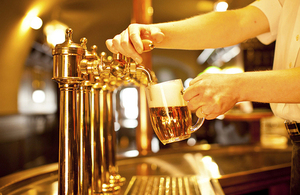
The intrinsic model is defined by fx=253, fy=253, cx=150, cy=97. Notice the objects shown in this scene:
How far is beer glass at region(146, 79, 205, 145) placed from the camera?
659 mm

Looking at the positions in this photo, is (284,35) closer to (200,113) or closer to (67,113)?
(200,113)

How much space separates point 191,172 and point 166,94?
0.55m

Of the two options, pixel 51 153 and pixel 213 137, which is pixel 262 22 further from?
pixel 213 137

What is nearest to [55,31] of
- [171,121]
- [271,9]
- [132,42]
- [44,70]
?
[44,70]

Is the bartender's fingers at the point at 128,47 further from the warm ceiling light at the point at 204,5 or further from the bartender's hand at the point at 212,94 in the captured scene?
the warm ceiling light at the point at 204,5

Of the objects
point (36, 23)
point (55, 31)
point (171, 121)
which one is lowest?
point (171, 121)

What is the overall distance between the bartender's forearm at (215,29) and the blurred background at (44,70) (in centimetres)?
66

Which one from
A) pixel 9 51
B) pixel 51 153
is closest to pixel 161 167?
pixel 9 51

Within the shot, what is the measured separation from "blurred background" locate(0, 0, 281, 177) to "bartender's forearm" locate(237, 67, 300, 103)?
96 centimetres

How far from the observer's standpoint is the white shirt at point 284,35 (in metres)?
0.87

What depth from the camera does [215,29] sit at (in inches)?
40.6

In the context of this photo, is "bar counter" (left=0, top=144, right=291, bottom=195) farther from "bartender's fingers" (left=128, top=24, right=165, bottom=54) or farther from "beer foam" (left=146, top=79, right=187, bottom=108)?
"bartender's fingers" (left=128, top=24, right=165, bottom=54)

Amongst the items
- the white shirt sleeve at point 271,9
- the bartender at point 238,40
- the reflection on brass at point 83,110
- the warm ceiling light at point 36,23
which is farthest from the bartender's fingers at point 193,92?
the warm ceiling light at point 36,23

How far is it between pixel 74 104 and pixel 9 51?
3.00 metres
